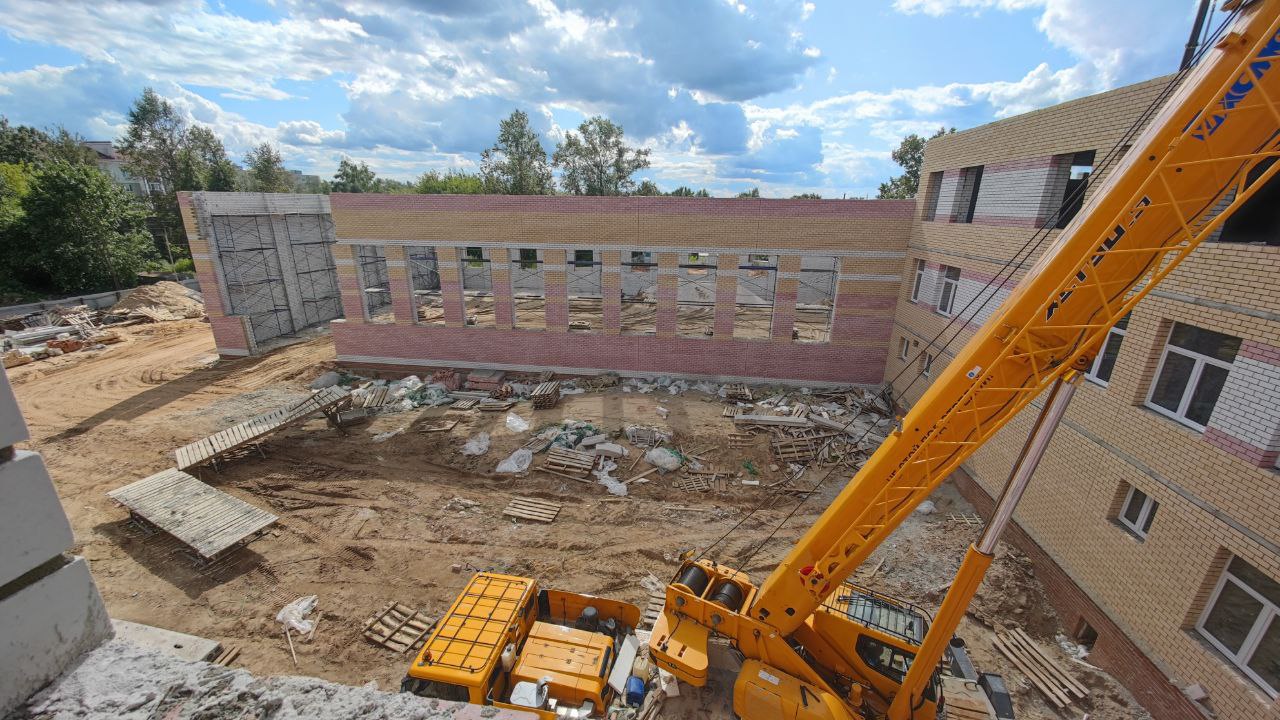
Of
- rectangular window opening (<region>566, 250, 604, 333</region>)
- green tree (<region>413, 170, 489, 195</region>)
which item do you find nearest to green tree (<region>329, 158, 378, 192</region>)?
green tree (<region>413, 170, 489, 195</region>)

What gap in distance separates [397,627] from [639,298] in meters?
21.8

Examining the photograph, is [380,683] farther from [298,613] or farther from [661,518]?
[661,518]

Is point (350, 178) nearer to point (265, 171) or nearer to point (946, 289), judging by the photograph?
point (265, 171)

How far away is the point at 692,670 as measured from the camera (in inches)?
273

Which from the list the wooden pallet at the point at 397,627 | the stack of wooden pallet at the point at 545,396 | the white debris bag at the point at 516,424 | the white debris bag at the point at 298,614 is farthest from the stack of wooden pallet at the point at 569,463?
the white debris bag at the point at 298,614

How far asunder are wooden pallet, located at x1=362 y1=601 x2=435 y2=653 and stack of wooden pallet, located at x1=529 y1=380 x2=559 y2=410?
7.98 metres

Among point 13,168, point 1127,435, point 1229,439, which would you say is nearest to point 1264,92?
point 1229,439

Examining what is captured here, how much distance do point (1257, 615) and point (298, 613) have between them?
13.7 meters

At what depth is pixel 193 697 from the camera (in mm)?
2391

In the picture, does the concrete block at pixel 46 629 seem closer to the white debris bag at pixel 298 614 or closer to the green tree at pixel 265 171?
the white debris bag at pixel 298 614

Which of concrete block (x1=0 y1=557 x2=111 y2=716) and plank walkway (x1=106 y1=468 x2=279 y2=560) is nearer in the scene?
concrete block (x1=0 y1=557 x2=111 y2=716)

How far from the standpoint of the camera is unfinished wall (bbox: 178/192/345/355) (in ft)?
69.3

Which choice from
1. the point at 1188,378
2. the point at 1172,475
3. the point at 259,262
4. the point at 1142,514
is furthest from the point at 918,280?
the point at 259,262

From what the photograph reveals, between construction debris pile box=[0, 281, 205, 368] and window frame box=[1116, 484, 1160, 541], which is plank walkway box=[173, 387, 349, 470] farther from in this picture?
window frame box=[1116, 484, 1160, 541]
